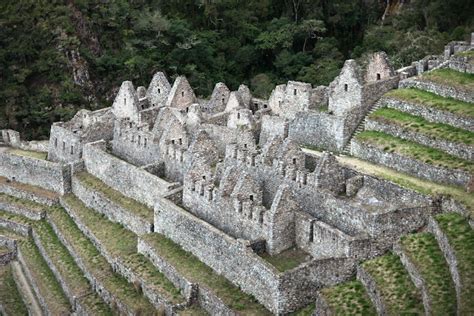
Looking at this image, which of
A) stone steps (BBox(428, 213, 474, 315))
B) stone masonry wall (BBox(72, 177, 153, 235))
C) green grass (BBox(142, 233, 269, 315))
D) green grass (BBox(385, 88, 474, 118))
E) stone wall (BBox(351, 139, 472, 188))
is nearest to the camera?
stone steps (BBox(428, 213, 474, 315))

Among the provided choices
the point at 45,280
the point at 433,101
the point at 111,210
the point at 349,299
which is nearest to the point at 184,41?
the point at 111,210

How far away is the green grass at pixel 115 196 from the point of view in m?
38.5

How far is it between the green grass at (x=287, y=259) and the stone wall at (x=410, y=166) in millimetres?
5931

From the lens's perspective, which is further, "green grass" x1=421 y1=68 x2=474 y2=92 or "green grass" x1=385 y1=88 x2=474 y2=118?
"green grass" x1=421 y1=68 x2=474 y2=92

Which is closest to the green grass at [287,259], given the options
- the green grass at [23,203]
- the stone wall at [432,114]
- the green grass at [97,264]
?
the green grass at [97,264]

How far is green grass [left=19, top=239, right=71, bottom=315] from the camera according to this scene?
36.4 metres

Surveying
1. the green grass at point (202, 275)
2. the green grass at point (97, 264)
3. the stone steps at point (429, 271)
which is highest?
the stone steps at point (429, 271)

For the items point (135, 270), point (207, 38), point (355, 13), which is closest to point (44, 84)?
point (207, 38)

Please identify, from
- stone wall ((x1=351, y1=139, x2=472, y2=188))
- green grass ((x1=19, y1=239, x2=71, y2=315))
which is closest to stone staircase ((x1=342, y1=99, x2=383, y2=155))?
stone wall ((x1=351, y1=139, x2=472, y2=188))

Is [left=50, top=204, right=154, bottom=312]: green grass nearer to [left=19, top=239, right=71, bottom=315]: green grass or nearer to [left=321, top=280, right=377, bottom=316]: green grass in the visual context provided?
[left=19, top=239, right=71, bottom=315]: green grass

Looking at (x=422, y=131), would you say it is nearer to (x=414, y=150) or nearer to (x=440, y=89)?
(x=414, y=150)

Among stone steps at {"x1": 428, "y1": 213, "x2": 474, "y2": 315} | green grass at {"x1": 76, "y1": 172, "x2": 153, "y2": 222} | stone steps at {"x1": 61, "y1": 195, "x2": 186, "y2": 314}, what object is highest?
stone steps at {"x1": 428, "y1": 213, "x2": 474, "y2": 315}

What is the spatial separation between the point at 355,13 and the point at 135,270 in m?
41.7

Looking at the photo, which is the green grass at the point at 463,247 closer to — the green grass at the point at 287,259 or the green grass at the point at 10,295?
the green grass at the point at 287,259
